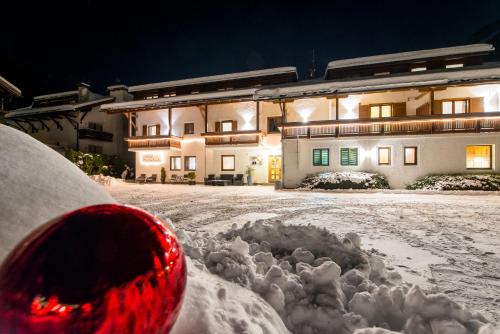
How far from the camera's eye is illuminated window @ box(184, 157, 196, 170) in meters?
23.6

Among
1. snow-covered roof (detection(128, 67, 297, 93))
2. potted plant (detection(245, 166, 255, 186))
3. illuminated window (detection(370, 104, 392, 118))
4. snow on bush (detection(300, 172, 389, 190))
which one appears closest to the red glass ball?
snow on bush (detection(300, 172, 389, 190))

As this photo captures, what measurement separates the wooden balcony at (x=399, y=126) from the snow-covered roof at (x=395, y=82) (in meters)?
2.04

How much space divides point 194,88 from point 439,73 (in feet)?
68.7

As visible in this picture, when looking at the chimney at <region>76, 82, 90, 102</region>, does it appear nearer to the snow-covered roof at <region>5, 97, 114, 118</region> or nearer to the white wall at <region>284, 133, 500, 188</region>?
the snow-covered roof at <region>5, 97, 114, 118</region>

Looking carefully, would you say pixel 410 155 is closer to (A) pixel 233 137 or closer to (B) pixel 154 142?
(A) pixel 233 137

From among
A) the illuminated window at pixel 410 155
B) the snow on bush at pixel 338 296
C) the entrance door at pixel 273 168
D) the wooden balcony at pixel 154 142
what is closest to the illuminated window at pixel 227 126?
the wooden balcony at pixel 154 142

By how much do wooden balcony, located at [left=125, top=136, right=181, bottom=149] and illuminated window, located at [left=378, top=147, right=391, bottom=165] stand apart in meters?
16.8

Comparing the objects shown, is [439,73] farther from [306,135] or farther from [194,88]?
[194,88]

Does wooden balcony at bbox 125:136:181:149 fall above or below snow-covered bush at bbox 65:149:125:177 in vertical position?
above

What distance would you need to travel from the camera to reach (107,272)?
2.25 ft

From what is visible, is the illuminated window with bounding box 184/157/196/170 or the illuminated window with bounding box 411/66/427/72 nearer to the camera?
the illuminated window with bounding box 411/66/427/72

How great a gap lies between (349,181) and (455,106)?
10.1 meters

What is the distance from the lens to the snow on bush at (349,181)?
15.3 metres

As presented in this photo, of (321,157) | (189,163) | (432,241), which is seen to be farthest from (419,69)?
(189,163)
